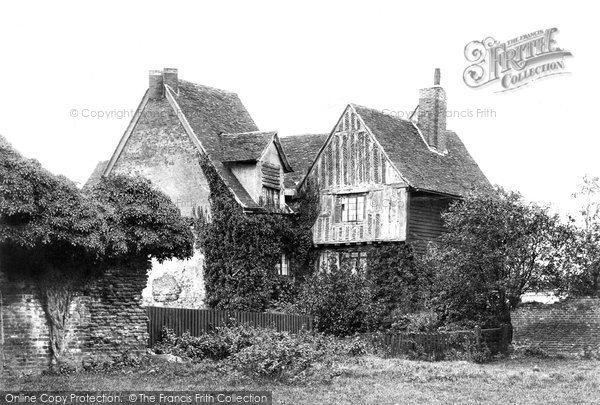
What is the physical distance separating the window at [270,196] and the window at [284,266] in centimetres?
229

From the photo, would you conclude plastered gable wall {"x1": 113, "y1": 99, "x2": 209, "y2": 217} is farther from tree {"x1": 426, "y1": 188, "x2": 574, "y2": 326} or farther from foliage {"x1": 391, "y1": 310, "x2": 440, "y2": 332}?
tree {"x1": 426, "y1": 188, "x2": 574, "y2": 326}

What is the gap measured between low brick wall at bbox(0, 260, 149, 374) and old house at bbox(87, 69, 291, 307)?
14.3m

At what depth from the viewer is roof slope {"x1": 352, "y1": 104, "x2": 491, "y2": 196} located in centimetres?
4116

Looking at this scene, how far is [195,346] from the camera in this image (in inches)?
1044

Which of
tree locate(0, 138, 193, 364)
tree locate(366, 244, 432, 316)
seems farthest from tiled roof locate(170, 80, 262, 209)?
tree locate(0, 138, 193, 364)

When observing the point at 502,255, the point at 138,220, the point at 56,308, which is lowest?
the point at 56,308

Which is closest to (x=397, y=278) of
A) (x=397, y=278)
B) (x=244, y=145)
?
(x=397, y=278)

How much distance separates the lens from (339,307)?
115ft

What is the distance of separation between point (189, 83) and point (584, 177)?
1753cm

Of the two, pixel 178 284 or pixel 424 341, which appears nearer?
pixel 424 341

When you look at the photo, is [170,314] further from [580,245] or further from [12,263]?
[580,245]

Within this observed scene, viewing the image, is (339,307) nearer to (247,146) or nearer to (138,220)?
(247,146)

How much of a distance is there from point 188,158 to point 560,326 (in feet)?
54.0

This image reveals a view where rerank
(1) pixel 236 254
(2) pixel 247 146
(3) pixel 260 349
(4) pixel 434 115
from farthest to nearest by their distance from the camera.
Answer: (4) pixel 434 115
(2) pixel 247 146
(1) pixel 236 254
(3) pixel 260 349
